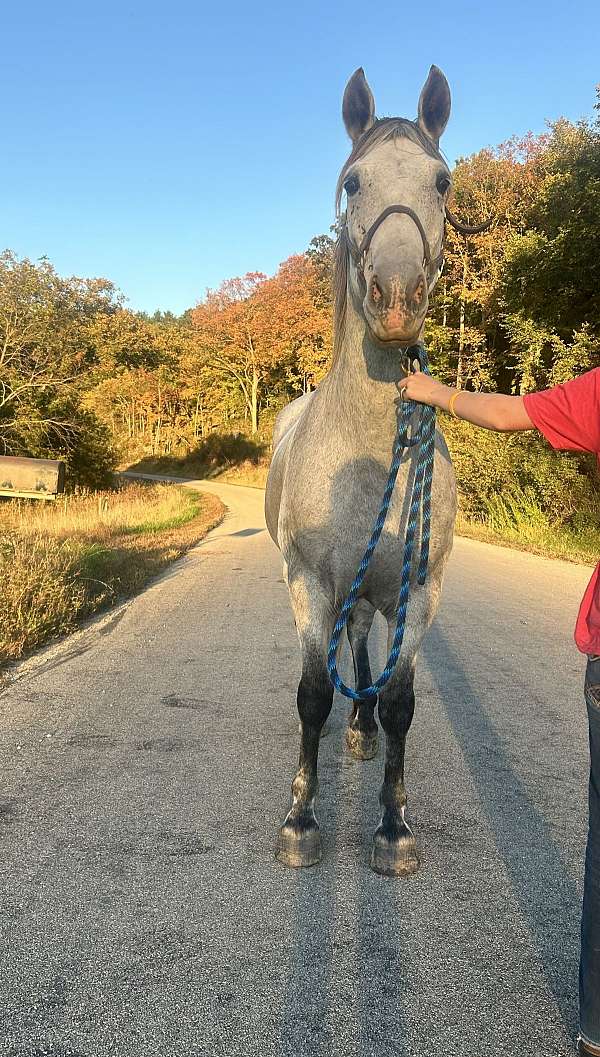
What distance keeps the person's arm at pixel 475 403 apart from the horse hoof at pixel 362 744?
6.40ft

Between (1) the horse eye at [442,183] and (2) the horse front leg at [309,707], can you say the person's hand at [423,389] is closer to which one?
(1) the horse eye at [442,183]

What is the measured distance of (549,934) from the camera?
79.6 inches

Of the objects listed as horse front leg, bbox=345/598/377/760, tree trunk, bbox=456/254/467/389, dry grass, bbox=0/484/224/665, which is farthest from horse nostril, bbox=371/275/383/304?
tree trunk, bbox=456/254/467/389

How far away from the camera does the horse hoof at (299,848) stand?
2.39 meters

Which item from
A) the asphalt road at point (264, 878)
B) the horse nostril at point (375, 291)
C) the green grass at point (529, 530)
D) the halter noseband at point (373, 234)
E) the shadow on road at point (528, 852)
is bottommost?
the asphalt road at point (264, 878)

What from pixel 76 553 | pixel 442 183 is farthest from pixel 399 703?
pixel 76 553

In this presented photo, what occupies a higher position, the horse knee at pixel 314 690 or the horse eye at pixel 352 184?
the horse eye at pixel 352 184

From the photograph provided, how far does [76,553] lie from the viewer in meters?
7.88

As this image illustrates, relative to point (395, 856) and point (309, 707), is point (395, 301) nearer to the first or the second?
point (309, 707)

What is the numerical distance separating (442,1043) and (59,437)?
19901mm

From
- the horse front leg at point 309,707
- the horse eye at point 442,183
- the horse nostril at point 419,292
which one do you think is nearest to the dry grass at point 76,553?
the horse front leg at point 309,707

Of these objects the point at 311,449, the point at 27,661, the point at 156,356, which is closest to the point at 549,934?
the point at 311,449

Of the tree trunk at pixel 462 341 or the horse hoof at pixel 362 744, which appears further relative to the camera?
the tree trunk at pixel 462 341

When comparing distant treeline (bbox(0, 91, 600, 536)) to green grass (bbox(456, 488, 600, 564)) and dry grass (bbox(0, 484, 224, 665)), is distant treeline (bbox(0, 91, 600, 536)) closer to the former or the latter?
green grass (bbox(456, 488, 600, 564))
